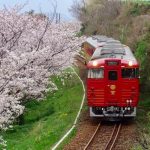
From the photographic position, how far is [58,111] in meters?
28.2

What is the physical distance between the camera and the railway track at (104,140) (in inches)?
746

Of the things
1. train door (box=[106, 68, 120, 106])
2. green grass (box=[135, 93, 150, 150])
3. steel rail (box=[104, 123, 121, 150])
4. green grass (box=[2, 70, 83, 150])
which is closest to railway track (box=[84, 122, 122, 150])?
steel rail (box=[104, 123, 121, 150])

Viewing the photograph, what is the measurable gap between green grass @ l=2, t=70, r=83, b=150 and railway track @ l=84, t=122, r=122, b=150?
5.25ft

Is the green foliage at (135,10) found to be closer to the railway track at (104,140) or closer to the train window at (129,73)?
the train window at (129,73)

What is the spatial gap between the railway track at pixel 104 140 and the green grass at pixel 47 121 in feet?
5.25

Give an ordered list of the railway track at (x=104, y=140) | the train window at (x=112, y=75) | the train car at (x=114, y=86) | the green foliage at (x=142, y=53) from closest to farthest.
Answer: the railway track at (x=104, y=140) < the train car at (x=114, y=86) < the train window at (x=112, y=75) < the green foliage at (x=142, y=53)

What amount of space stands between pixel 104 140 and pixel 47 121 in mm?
5895

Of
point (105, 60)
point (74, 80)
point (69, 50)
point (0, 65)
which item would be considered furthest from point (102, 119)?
point (74, 80)

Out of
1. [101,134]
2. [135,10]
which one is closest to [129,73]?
[101,134]

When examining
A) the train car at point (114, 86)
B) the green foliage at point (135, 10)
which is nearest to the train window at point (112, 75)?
the train car at point (114, 86)

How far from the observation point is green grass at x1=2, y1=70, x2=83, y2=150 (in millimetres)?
20828

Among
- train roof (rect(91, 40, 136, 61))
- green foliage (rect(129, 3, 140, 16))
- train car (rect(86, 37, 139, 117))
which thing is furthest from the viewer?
green foliage (rect(129, 3, 140, 16))

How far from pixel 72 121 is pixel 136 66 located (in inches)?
172

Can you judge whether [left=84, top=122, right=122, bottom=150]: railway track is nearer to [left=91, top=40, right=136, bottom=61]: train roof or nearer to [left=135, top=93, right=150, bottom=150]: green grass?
[left=135, top=93, right=150, bottom=150]: green grass
